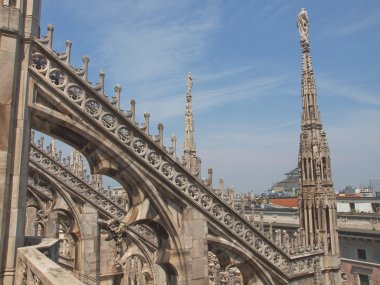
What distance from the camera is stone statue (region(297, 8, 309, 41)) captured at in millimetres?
16891

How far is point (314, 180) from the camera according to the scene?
1465 centimetres

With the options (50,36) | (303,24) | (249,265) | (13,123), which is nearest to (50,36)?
(50,36)

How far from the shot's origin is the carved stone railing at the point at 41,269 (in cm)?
367

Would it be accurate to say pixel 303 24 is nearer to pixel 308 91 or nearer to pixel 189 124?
pixel 308 91

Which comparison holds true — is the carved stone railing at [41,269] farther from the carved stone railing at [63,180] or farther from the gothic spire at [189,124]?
the gothic spire at [189,124]

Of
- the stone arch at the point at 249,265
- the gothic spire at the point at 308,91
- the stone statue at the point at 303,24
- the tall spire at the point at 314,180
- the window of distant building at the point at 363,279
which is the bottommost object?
the window of distant building at the point at 363,279

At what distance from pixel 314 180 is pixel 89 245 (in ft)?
29.8

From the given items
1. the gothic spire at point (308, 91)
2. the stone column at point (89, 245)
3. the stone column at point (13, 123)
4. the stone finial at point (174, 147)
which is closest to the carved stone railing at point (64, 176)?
the stone column at point (89, 245)

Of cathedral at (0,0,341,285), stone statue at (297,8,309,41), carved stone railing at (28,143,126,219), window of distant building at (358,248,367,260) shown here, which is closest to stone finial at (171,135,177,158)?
cathedral at (0,0,341,285)

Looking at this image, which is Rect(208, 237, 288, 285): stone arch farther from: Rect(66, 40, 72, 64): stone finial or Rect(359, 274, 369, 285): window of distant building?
Rect(359, 274, 369, 285): window of distant building

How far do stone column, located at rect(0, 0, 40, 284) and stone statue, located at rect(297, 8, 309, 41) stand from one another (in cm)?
1274

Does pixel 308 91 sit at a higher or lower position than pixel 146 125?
higher

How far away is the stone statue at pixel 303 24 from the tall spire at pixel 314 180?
1.20m

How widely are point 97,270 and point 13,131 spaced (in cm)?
917
